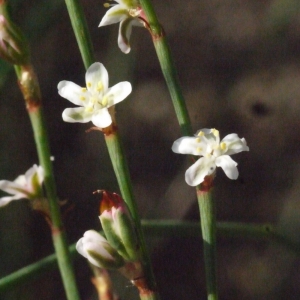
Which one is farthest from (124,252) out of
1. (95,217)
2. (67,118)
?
(95,217)

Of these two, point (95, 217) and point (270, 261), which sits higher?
point (95, 217)

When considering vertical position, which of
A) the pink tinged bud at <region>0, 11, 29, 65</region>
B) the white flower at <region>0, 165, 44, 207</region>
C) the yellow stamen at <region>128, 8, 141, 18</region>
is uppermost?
the pink tinged bud at <region>0, 11, 29, 65</region>

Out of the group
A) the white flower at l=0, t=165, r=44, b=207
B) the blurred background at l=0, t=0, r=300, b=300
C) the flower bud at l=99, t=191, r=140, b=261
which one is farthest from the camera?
the blurred background at l=0, t=0, r=300, b=300

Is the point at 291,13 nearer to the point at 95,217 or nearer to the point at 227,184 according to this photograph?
the point at 227,184

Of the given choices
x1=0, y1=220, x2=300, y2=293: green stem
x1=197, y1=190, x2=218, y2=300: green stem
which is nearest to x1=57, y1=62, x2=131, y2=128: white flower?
x1=197, y1=190, x2=218, y2=300: green stem

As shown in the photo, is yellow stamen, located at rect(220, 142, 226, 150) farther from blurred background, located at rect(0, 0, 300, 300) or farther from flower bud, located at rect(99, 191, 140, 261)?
blurred background, located at rect(0, 0, 300, 300)

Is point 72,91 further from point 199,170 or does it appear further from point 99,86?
Result: point 199,170

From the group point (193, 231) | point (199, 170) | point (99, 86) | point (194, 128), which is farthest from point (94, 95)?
point (194, 128)

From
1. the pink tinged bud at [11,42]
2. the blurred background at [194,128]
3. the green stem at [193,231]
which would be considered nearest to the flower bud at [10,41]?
the pink tinged bud at [11,42]
